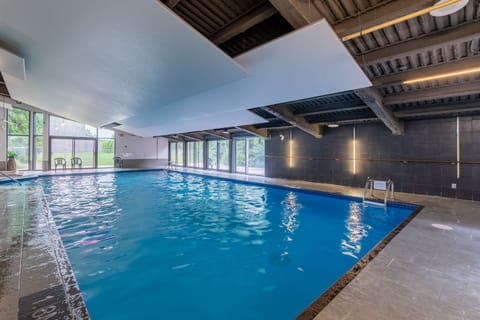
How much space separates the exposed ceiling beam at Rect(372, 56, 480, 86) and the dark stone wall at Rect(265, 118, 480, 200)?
3.01 meters

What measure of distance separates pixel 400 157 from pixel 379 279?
6.05m

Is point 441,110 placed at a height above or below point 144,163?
above

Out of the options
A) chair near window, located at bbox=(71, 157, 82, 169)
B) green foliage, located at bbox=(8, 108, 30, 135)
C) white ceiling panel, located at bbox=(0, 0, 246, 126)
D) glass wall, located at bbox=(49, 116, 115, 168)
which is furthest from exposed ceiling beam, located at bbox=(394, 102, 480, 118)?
green foliage, located at bbox=(8, 108, 30, 135)

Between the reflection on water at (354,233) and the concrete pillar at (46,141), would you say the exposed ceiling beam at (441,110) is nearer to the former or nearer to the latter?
the reflection on water at (354,233)

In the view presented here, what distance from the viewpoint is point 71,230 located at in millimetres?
3938

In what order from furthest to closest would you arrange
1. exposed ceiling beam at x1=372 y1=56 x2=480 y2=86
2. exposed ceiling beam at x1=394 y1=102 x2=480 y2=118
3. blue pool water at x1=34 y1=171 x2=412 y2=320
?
exposed ceiling beam at x1=394 y1=102 x2=480 y2=118 < exposed ceiling beam at x1=372 y1=56 x2=480 y2=86 < blue pool water at x1=34 y1=171 x2=412 y2=320

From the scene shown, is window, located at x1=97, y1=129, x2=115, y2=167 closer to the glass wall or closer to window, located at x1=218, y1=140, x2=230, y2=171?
the glass wall

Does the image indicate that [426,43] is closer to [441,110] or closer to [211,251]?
[441,110]

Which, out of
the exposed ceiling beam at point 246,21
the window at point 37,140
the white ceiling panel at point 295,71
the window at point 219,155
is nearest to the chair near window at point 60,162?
the window at point 37,140

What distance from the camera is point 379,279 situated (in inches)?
84.0

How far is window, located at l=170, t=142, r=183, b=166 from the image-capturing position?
16.7 m

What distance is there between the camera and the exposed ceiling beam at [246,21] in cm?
267

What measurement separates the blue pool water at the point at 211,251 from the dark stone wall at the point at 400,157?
6.31ft

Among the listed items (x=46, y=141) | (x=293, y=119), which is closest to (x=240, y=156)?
(x=293, y=119)
